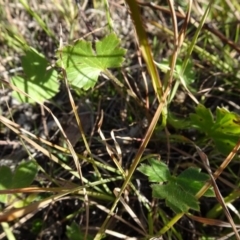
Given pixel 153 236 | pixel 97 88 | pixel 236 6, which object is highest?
pixel 236 6

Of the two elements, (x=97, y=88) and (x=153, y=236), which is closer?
(x=153, y=236)

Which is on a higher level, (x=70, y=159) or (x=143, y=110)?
(x=143, y=110)

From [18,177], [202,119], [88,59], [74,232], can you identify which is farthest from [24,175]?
[202,119]

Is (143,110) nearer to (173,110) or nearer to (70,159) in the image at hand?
(173,110)

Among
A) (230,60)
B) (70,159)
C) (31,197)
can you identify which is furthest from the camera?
(230,60)

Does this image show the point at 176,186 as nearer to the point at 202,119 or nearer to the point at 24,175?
the point at 202,119

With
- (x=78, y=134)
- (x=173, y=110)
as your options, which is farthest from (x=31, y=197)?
(x=173, y=110)

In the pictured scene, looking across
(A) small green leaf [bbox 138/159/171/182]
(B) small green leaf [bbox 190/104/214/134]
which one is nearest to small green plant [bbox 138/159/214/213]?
(A) small green leaf [bbox 138/159/171/182]

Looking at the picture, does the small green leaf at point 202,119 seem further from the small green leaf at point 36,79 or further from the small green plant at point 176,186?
the small green leaf at point 36,79
